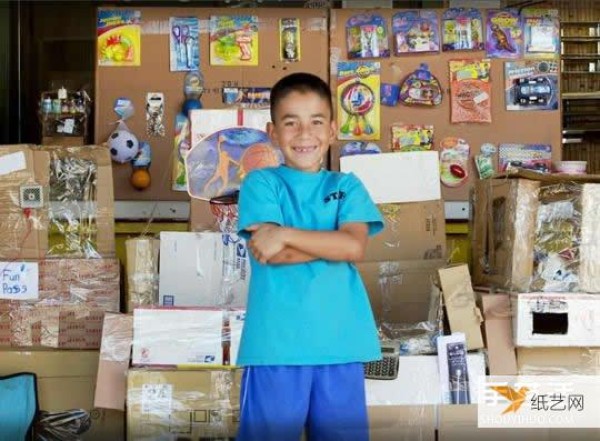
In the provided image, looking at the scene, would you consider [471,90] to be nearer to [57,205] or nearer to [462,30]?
[462,30]

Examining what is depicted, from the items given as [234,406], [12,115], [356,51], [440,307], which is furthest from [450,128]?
[12,115]

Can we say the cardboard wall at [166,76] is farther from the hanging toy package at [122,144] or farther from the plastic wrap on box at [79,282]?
the plastic wrap on box at [79,282]

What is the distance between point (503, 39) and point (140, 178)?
6.64ft

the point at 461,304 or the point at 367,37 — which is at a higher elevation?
the point at 367,37

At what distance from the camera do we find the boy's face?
7.81ft

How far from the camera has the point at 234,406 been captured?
3.28 m

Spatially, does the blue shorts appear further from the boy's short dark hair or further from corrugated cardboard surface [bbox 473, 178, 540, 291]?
corrugated cardboard surface [bbox 473, 178, 540, 291]

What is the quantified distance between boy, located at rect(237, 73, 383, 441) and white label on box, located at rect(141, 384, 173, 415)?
984mm

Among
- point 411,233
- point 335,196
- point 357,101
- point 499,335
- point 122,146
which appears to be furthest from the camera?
point 357,101

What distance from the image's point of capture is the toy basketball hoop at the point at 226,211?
11.9 ft

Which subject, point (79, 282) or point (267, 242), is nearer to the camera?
point (267, 242)

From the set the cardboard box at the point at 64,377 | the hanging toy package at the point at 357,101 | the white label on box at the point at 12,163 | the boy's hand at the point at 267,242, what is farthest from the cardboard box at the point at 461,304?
the white label on box at the point at 12,163

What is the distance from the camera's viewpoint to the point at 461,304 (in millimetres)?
3348

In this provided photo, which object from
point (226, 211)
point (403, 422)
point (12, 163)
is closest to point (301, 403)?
point (403, 422)
